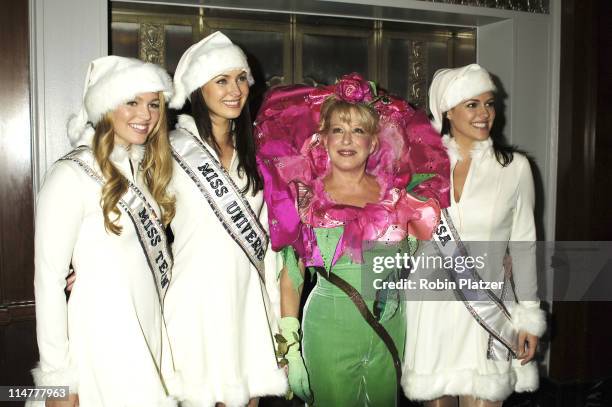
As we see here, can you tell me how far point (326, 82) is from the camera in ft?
13.5

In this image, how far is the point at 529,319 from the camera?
245 centimetres

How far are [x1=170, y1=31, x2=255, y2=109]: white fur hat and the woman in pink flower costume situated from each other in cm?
33

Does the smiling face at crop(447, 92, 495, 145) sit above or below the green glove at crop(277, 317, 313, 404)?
above

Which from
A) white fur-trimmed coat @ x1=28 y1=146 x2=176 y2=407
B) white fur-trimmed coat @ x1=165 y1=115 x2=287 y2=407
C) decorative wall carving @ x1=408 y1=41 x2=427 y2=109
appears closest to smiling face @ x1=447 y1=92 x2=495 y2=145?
white fur-trimmed coat @ x1=165 y1=115 x2=287 y2=407

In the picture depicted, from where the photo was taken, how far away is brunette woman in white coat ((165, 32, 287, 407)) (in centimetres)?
223

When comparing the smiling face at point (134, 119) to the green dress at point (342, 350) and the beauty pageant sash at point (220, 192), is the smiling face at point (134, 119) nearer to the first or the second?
the beauty pageant sash at point (220, 192)

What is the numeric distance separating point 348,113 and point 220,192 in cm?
59

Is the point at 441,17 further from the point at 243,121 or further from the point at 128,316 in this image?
the point at 128,316

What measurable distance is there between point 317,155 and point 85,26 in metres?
1.31

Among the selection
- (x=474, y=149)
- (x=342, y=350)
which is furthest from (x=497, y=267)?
(x=342, y=350)

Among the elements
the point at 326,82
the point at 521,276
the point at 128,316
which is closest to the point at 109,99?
the point at 128,316

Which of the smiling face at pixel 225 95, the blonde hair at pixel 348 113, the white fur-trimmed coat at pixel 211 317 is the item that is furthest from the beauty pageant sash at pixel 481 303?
the smiling face at pixel 225 95

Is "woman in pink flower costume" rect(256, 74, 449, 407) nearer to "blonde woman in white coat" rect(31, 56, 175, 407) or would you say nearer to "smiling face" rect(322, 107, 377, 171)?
"smiling face" rect(322, 107, 377, 171)

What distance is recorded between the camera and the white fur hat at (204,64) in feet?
7.56
